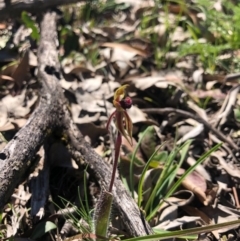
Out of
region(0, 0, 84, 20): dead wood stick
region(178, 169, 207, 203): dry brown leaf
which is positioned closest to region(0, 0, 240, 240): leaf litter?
region(178, 169, 207, 203): dry brown leaf

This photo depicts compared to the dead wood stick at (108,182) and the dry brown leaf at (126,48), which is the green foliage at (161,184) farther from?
the dry brown leaf at (126,48)

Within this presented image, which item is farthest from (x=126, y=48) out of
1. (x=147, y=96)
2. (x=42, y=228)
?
(x=42, y=228)

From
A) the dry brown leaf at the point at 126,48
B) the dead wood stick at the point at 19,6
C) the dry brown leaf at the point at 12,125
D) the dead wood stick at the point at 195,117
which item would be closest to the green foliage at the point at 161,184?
the dead wood stick at the point at 195,117

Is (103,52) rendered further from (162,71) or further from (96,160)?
(96,160)

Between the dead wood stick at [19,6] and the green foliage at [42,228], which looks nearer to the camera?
the green foliage at [42,228]

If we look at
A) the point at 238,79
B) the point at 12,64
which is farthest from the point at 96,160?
the point at 238,79

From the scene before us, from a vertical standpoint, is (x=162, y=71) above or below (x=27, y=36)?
below
